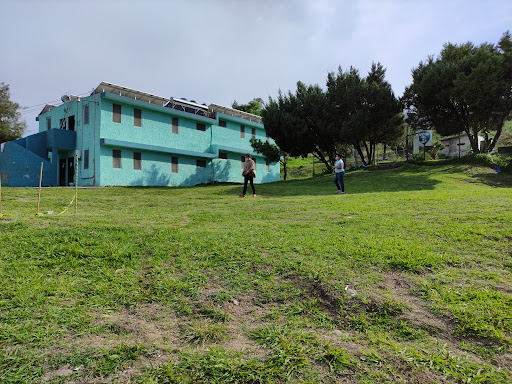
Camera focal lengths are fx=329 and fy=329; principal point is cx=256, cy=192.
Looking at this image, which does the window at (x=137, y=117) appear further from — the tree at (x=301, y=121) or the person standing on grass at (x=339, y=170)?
the person standing on grass at (x=339, y=170)

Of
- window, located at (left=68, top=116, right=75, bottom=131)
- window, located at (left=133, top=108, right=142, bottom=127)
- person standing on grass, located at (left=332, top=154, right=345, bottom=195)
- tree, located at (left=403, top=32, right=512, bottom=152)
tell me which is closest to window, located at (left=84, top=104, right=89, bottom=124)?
window, located at (left=68, top=116, right=75, bottom=131)

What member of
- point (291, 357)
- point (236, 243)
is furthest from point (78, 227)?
point (291, 357)

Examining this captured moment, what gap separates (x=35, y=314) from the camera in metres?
2.99

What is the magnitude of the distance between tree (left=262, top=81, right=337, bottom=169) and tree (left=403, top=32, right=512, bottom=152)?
20.2 ft

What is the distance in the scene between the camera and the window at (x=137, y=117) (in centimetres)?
2291

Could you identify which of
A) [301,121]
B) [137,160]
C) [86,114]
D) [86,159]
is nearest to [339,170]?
[301,121]

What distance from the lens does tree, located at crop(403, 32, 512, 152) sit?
726 inches

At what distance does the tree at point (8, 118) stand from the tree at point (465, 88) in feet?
127

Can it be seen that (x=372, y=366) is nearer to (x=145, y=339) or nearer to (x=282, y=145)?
(x=145, y=339)

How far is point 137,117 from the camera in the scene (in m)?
23.1

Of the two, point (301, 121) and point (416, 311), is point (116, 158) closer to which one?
point (301, 121)

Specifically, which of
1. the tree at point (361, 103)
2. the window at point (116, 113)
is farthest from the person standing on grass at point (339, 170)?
the window at point (116, 113)

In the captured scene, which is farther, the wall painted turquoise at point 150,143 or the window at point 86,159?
the window at point 86,159

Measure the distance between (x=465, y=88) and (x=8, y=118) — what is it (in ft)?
139
